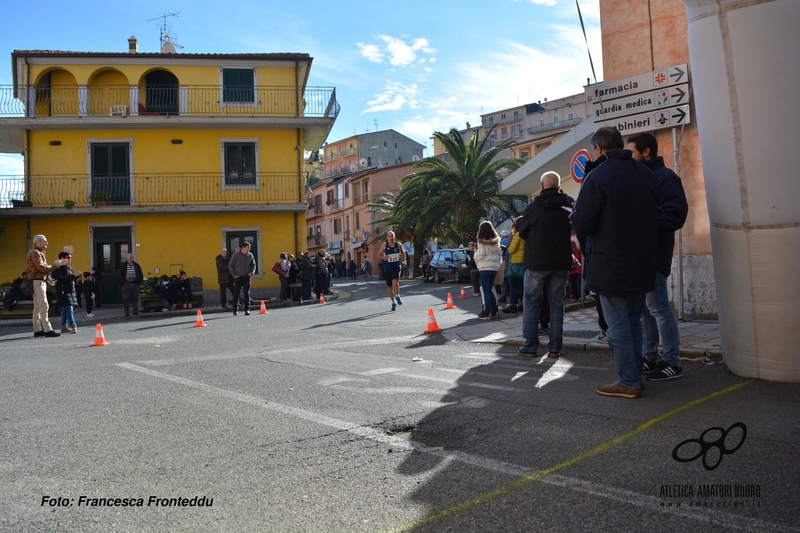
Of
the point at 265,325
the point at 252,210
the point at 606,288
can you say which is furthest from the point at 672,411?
the point at 252,210

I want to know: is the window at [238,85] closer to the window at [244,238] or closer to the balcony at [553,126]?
the window at [244,238]

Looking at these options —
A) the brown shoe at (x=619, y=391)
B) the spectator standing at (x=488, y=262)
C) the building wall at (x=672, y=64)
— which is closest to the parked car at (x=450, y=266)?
the spectator standing at (x=488, y=262)

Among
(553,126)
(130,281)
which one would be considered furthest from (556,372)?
(553,126)

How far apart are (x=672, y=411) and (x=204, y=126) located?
2761cm

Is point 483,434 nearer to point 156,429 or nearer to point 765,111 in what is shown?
point 156,429

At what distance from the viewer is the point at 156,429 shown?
492cm

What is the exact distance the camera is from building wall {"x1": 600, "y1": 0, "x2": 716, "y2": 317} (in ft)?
32.4

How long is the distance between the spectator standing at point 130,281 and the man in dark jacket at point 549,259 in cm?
1464

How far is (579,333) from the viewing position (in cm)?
895

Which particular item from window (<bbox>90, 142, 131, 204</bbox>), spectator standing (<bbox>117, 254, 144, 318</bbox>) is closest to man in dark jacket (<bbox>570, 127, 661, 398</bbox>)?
spectator standing (<bbox>117, 254, 144, 318</bbox>)

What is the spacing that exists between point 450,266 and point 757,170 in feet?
94.7

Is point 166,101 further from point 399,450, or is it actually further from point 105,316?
point 399,450

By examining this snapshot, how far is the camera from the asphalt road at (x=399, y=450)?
10.2ft

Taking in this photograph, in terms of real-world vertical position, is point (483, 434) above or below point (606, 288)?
below
